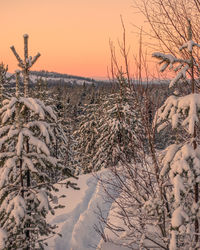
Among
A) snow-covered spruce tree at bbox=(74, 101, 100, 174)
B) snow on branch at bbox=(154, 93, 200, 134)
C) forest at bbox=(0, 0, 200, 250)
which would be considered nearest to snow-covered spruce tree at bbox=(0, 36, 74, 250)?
forest at bbox=(0, 0, 200, 250)

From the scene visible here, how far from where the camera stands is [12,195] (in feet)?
15.9

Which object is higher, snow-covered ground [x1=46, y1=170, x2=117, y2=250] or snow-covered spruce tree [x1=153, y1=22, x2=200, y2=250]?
snow-covered spruce tree [x1=153, y1=22, x2=200, y2=250]

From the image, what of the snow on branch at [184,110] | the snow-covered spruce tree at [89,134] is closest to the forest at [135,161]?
the snow on branch at [184,110]

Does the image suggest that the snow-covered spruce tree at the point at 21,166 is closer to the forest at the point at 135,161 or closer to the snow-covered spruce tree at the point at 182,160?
the forest at the point at 135,161

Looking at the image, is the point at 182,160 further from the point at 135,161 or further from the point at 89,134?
the point at 89,134

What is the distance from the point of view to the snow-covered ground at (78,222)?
304 inches

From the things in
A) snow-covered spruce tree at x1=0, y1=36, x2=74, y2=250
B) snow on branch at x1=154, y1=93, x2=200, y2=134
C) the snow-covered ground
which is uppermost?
snow on branch at x1=154, y1=93, x2=200, y2=134

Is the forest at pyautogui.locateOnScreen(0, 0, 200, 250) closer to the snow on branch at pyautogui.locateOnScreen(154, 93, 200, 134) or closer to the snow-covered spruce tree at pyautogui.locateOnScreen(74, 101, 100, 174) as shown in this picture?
the snow on branch at pyautogui.locateOnScreen(154, 93, 200, 134)

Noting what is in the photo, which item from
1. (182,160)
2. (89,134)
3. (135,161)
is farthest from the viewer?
(89,134)

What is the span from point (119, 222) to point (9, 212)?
179 inches

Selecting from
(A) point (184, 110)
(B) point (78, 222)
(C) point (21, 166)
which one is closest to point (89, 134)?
(B) point (78, 222)

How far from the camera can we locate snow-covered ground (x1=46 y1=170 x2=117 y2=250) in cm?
772

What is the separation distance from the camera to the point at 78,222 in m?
9.13

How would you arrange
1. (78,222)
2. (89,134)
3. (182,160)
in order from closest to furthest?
(182,160), (78,222), (89,134)
